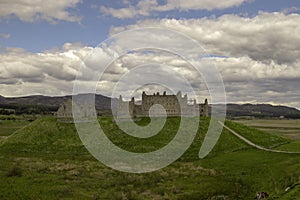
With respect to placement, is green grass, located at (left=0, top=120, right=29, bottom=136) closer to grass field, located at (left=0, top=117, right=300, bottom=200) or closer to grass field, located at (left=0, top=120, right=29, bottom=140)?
grass field, located at (left=0, top=120, right=29, bottom=140)

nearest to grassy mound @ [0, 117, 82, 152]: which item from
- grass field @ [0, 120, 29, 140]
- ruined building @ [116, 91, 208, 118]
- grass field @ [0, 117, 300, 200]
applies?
grass field @ [0, 117, 300, 200]

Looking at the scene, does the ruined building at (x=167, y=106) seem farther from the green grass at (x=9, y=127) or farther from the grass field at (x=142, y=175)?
the green grass at (x=9, y=127)

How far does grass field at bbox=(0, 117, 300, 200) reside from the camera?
38.3 metres

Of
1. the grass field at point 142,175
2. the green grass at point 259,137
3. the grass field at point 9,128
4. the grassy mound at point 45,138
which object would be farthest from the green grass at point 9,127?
the green grass at point 259,137

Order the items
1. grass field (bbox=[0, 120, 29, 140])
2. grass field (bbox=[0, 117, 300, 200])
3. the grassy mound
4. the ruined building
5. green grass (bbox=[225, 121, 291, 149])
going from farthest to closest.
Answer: grass field (bbox=[0, 120, 29, 140])
the ruined building
green grass (bbox=[225, 121, 291, 149])
the grassy mound
grass field (bbox=[0, 117, 300, 200])

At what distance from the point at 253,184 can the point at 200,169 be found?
1092 cm

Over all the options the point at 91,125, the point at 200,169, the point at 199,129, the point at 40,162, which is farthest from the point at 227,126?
the point at 40,162

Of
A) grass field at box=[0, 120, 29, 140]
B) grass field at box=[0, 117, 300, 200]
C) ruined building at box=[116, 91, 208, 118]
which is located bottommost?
grass field at box=[0, 117, 300, 200]

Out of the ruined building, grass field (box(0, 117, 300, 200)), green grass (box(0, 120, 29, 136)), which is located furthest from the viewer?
green grass (box(0, 120, 29, 136))

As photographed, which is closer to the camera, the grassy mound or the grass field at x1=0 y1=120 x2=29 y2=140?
the grassy mound

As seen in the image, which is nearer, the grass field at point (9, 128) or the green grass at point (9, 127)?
the grass field at point (9, 128)

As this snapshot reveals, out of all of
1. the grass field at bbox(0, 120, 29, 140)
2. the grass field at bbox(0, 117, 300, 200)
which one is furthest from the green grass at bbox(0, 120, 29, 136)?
the grass field at bbox(0, 117, 300, 200)

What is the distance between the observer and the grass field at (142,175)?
38281mm

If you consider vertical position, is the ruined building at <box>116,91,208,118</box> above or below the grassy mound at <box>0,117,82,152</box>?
above
